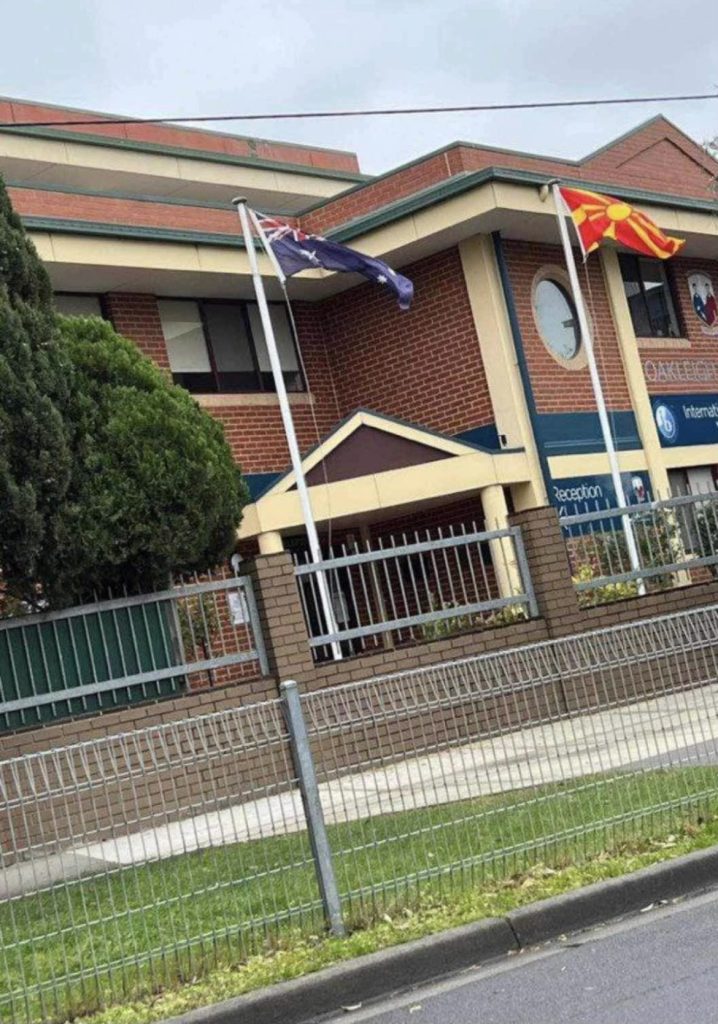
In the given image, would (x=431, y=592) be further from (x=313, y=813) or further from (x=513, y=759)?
(x=313, y=813)

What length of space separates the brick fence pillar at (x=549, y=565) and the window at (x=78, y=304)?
23.4ft

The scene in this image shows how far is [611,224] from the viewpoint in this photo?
20.1m

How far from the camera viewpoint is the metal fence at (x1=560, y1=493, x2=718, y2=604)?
16.4 meters

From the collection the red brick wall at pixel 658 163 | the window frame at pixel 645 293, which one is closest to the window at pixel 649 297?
the window frame at pixel 645 293

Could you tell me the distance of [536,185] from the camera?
2047 cm

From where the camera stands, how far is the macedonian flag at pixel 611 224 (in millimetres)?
19984

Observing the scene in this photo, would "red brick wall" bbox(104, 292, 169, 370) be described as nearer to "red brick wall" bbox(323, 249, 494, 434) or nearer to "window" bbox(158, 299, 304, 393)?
"window" bbox(158, 299, 304, 393)

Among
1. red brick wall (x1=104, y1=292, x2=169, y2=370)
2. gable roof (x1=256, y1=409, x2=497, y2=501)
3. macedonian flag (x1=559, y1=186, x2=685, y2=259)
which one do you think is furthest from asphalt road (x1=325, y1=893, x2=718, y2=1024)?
red brick wall (x1=104, y1=292, x2=169, y2=370)

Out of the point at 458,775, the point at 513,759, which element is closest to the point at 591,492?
the point at 513,759

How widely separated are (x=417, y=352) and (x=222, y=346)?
2685 mm

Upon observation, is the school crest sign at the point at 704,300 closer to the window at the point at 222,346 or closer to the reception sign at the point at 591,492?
the reception sign at the point at 591,492

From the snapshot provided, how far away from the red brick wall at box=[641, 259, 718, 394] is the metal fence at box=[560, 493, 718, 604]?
6.58 meters

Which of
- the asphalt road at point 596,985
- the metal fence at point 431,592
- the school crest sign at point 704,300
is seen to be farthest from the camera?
the school crest sign at point 704,300

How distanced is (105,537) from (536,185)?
10.4m
